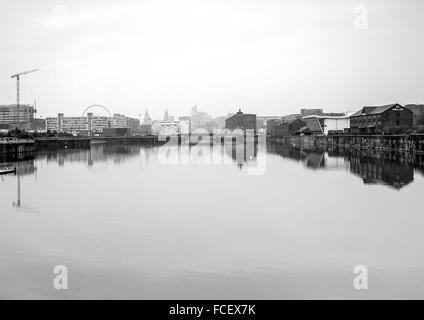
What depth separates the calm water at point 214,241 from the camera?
1201 centimetres

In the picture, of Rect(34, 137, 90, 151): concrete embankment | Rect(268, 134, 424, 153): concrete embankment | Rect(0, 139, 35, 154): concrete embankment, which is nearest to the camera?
Rect(268, 134, 424, 153): concrete embankment

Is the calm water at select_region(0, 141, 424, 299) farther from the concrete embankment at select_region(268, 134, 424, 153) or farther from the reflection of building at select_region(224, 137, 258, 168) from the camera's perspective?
the concrete embankment at select_region(268, 134, 424, 153)

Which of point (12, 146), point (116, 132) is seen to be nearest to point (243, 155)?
point (12, 146)

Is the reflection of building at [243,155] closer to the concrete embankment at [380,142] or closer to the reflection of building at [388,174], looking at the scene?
the reflection of building at [388,174]

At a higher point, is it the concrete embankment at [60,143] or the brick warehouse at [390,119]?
the brick warehouse at [390,119]

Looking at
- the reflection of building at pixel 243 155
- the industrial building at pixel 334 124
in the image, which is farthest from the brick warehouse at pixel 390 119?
the industrial building at pixel 334 124

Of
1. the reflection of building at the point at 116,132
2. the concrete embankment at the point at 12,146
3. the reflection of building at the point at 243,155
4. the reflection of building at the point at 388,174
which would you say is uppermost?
the reflection of building at the point at 116,132

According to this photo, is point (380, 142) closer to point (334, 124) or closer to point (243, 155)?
point (243, 155)

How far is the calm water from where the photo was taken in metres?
12.0

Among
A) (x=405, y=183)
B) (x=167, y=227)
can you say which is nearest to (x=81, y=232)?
(x=167, y=227)

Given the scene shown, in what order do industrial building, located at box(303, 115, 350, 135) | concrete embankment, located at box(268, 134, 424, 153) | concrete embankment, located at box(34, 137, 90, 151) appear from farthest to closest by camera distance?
industrial building, located at box(303, 115, 350, 135) → concrete embankment, located at box(34, 137, 90, 151) → concrete embankment, located at box(268, 134, 424, 153)

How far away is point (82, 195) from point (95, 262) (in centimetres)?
1651

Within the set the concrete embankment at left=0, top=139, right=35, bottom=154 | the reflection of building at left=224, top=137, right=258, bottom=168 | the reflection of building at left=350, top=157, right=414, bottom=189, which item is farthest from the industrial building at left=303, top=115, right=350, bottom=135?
the concrete embankment at left=0, top=139, right=35, bottom=154
